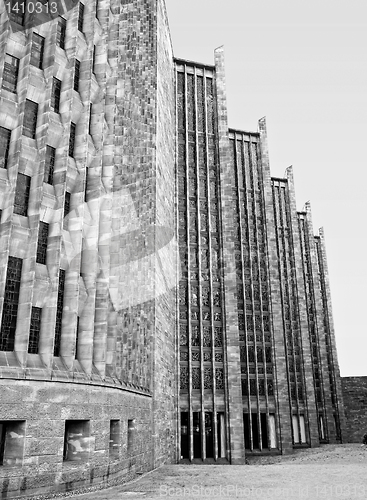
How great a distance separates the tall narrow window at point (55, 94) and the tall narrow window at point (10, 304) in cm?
741

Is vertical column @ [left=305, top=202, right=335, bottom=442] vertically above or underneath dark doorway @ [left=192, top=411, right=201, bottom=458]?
above

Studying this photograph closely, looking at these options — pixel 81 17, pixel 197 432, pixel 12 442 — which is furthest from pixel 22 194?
pixel 197 432

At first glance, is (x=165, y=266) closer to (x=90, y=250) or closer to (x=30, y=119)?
(x=90, y=250)

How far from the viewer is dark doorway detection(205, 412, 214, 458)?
4009 centimetres

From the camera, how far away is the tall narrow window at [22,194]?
60.7 ft

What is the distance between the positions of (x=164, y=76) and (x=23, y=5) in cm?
2151

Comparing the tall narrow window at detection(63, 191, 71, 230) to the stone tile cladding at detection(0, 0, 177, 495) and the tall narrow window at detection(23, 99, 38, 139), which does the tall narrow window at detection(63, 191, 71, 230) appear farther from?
the tall narrow window at detection(23, 99, 38, 139)

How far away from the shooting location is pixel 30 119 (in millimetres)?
19734

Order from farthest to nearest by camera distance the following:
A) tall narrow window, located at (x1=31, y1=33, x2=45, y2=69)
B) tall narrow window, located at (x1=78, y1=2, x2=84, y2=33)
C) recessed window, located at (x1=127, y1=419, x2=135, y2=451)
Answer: tall narrow window, located at (x1=78, y1=2, x2=84, y2=33)
recessed window, located at (x1=127, y1=419, x2=135, y2=451)
tall narrow window, located at (x1=31, y1=33, x2=45, y2=69)

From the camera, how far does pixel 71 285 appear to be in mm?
19469

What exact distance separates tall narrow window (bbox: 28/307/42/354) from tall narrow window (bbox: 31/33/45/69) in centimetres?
1067

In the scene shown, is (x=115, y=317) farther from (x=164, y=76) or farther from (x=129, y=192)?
(x=164, y=76)

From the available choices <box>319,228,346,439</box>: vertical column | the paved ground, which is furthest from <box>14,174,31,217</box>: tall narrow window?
<box>319,228,346,439</box>: vertical column

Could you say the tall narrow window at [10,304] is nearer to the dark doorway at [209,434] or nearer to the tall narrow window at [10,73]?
the tall narrow window at [10,73]
